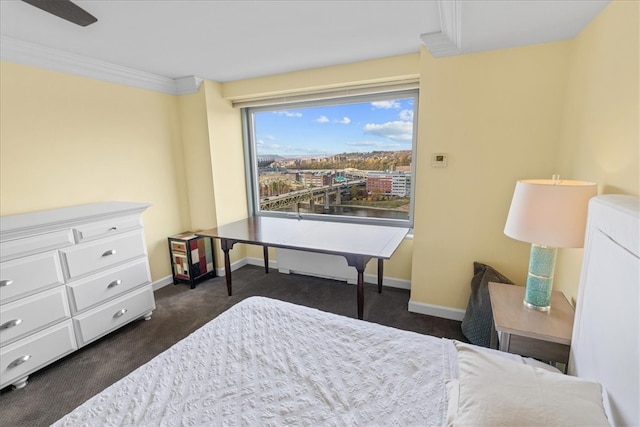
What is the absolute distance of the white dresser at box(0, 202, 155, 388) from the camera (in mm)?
1857

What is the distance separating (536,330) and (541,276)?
32 centimetres

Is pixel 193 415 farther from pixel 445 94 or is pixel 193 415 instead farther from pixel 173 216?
pixel 173 216

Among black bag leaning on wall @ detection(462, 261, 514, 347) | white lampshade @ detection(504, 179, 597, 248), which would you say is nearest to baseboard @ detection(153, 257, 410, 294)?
black bag leaning on wall @ detection(462, 261, 514, 347)

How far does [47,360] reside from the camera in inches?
80.5

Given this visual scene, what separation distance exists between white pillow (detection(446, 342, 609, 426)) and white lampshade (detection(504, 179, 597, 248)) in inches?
27.7

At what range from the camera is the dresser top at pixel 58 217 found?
1.84 meters

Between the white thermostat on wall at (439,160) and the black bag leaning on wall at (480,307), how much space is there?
2.79 ft

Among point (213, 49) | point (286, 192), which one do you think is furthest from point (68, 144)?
point (286, 192)

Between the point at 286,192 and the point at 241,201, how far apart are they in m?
0.60

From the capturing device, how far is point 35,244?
75.8 inches

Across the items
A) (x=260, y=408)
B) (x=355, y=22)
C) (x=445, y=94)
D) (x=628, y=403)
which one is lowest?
(x=260, y=408)

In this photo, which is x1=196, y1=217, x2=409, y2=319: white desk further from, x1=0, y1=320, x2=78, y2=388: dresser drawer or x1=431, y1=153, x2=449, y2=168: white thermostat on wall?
x1=0, y1=320, x2=78, y2=388: dresser drawer

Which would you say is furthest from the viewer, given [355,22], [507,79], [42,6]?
[507,79]

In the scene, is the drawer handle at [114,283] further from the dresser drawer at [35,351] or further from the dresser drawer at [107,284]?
the dresser drawer at [35,351]
